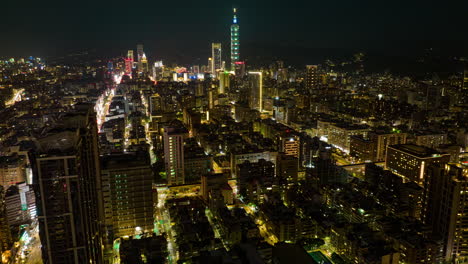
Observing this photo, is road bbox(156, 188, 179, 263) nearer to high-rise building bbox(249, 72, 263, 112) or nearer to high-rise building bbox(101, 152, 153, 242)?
high-rise building bbox(101, 152, 153, 242)

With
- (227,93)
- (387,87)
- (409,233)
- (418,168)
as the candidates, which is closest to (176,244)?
(409,233)

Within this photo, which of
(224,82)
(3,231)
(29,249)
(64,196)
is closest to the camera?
(64,196)

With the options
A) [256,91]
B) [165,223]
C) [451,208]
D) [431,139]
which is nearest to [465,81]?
[431,139]

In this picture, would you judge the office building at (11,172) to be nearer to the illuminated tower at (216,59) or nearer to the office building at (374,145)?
the office building at (374,145)

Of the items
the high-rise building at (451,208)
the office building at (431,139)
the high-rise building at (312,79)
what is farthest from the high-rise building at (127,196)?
the high-rise building at (312,79)

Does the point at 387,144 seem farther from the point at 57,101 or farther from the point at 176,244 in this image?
the point at 57,101

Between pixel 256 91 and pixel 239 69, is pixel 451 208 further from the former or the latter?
pixel 239 69
